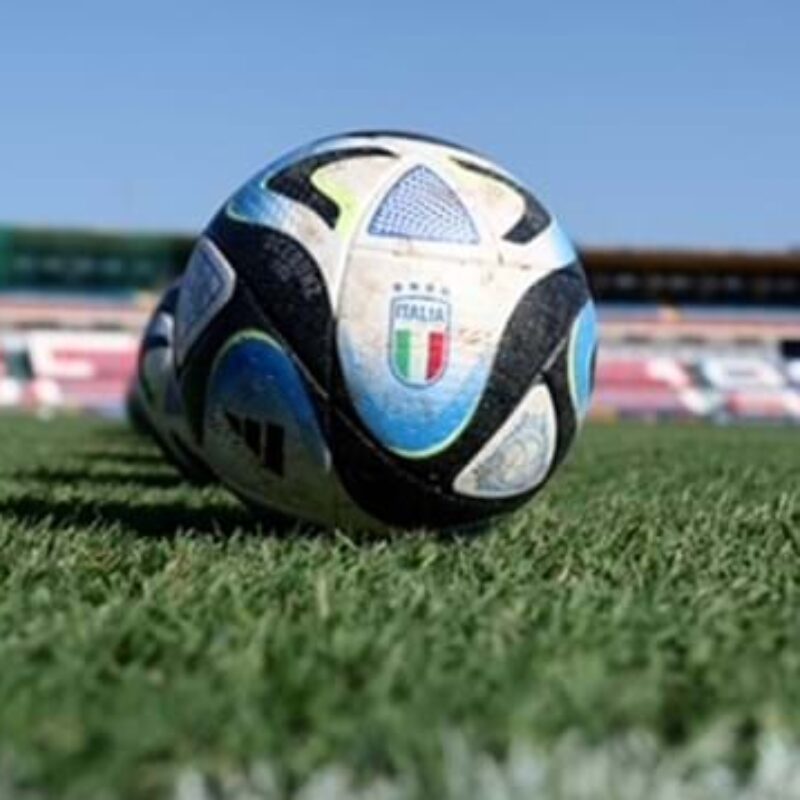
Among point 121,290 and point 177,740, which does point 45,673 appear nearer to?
point 177,740

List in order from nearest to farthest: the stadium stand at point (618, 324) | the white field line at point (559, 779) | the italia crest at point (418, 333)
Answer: the white field line at point (559, 779) < the italia crest at point (418, 333) < the stadium stand at point (618, 324)

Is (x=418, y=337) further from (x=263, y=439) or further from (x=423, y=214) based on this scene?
(x=263, y=439)

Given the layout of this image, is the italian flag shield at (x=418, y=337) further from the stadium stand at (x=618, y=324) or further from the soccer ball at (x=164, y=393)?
the stadium stand at (x=618, y=324)

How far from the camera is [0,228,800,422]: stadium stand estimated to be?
44719 mm

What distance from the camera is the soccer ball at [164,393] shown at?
26.4 feet

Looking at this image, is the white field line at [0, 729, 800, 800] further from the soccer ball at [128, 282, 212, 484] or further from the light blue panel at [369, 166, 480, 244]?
the soccer ball at [128, 282, 212, 484]

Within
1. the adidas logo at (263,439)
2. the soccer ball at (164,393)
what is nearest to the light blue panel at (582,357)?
the adidas logo at (263,439)

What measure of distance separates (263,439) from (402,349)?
1.55 feet

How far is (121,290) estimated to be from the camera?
196 feet

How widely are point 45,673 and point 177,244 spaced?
184 ft

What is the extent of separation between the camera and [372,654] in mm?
2721

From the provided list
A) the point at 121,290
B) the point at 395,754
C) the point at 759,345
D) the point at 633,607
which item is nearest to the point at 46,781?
the point at 395,754

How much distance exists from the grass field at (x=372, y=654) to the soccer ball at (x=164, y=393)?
273 cm

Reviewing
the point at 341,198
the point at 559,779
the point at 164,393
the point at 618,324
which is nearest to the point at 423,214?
the point at 341,198
